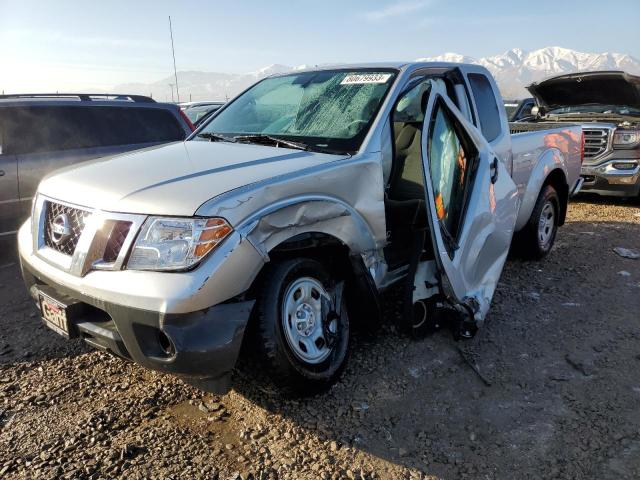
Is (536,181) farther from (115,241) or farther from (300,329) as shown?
(115,241)

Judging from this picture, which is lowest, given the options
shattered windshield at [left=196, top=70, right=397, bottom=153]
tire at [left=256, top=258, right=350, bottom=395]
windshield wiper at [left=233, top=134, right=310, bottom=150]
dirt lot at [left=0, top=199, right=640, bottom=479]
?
dirt lot at [left=0, top=199, right=640, bottom=479]

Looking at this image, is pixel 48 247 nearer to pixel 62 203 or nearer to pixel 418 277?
pixel 62 203

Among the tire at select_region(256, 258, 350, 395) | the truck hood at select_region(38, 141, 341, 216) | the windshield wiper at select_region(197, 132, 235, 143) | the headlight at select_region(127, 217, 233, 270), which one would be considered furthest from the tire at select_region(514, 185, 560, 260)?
the headlight at select_region(127, 217, 233, 270)

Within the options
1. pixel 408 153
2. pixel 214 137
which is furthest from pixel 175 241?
pixel 408 153

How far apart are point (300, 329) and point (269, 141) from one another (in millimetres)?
1254

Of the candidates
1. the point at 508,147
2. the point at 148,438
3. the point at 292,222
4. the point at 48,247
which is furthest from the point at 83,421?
the point at 508,147

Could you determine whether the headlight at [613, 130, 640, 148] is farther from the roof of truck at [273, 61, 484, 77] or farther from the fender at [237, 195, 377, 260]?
the fender at [237, 195, 377, 260]

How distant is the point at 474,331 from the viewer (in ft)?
11.4

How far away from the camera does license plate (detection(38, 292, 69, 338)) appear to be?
8.44ft

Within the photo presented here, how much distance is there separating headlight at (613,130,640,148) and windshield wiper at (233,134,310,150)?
6.74 m

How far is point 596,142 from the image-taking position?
26.7 ft

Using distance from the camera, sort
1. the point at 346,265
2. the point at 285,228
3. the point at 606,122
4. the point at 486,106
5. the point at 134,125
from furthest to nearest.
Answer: the point at 606,122 → the point at 134,125 → the point at 486,106 → the point at 346,265 → the point at 285,228

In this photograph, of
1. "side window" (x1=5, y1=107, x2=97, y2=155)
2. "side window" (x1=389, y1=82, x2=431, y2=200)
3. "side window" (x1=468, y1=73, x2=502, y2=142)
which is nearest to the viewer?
"side window" (x1=389, y1=82, x2=431, y2=200)

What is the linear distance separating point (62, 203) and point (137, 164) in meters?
0.47
